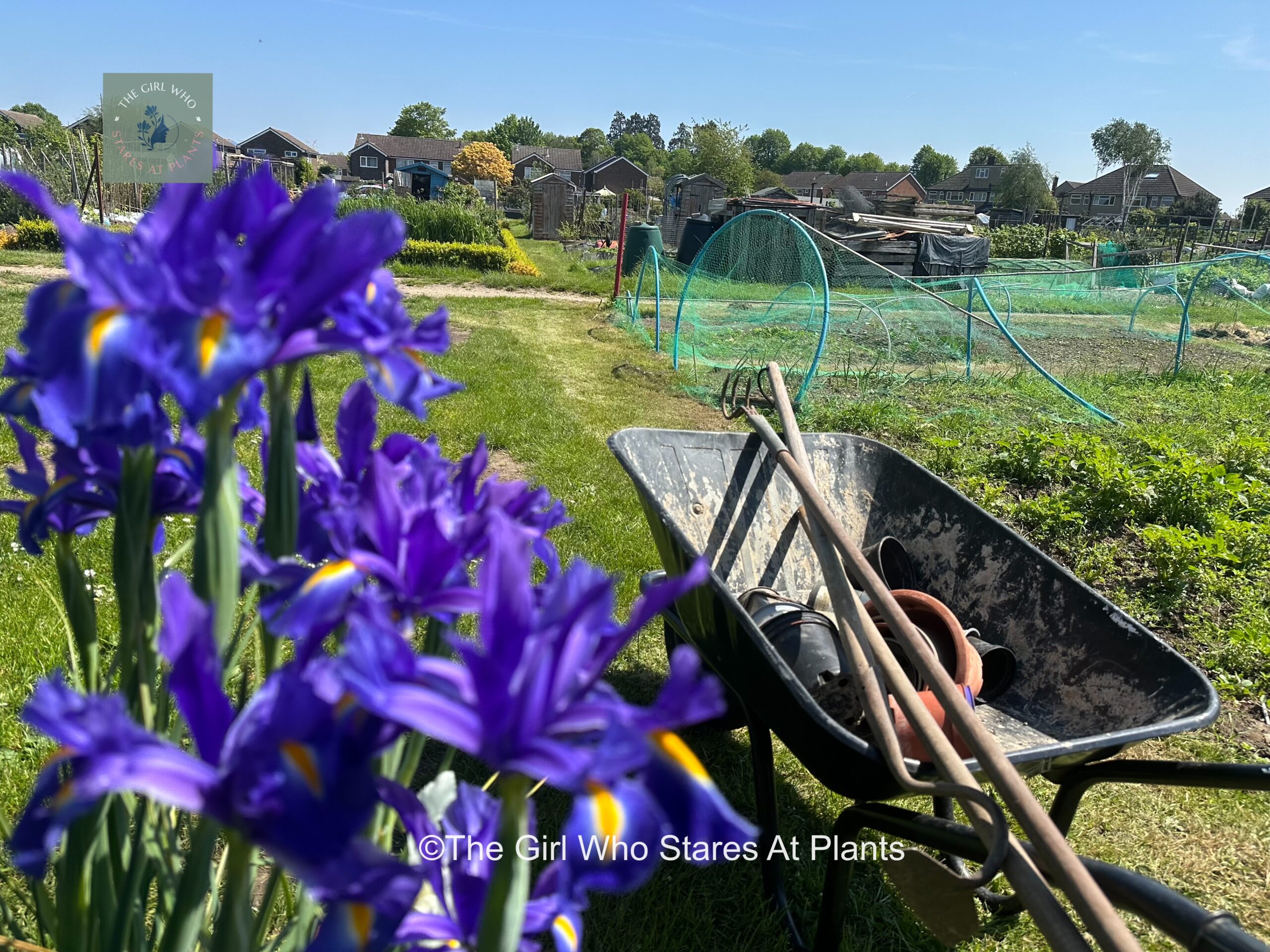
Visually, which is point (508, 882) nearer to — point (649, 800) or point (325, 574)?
point (649, 800)

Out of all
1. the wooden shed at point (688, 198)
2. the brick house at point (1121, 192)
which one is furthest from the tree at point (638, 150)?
the wooden shed at point (688, 198)

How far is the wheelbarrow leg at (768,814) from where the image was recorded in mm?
1990

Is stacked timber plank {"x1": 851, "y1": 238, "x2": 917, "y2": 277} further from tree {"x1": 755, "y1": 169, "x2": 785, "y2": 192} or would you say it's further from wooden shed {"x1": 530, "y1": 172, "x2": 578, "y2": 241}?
tree {"x1": 755, "y1": 169, "x2": 785, "y2": 192}

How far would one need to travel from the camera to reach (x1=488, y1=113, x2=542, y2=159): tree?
75.1 meters

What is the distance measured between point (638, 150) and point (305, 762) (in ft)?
326

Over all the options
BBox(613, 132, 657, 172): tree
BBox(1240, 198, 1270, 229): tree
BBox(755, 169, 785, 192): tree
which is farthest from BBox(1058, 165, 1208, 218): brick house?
BBox(613, 132, 657, 172): tree

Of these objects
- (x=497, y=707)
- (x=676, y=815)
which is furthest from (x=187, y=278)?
(x=676, y=815)

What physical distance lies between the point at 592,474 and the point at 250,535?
12.1ft

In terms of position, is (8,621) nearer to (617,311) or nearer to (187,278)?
(187,278)

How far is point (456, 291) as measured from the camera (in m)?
13.1

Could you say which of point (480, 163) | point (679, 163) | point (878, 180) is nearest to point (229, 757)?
point (480, 163)

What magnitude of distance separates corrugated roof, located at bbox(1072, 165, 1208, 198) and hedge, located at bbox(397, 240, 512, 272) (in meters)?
58.4

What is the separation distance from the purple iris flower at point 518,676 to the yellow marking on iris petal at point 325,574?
3.7 inches

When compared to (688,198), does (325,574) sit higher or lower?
lower
